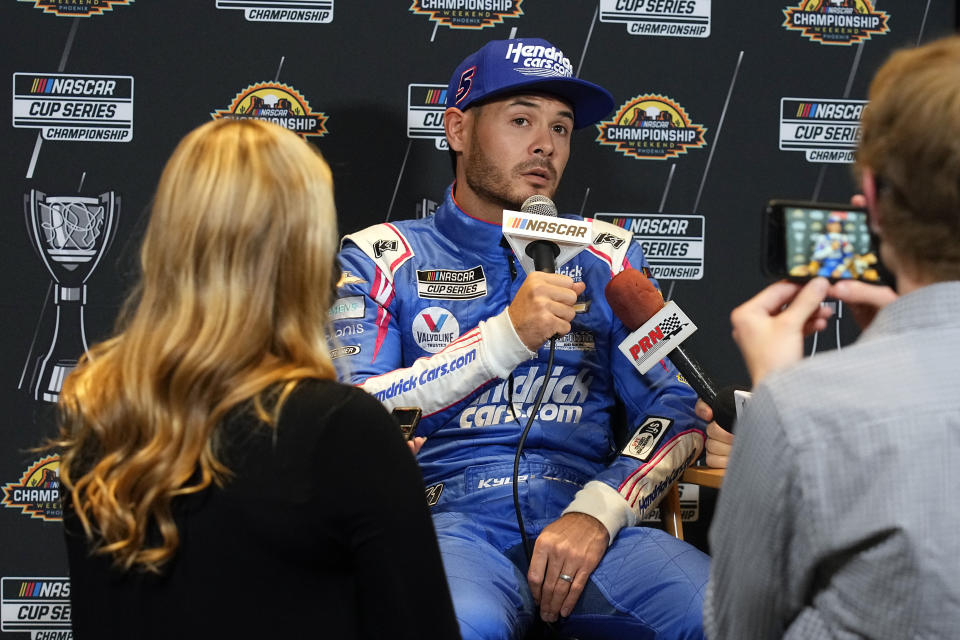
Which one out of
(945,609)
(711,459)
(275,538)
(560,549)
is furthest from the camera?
(711,459)

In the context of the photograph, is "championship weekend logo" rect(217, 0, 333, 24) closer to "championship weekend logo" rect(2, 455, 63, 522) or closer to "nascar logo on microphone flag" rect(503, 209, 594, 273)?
"nascar logo on microphone flag" rect(503, 209, 594, 273)

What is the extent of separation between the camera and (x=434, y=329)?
7.28 feet

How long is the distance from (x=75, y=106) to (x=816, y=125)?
1.99m

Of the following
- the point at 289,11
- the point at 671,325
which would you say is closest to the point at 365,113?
the point at 289,11

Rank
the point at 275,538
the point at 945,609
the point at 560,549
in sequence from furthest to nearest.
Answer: the point at 560,549 → the point at 275,538 → the point at 945,609

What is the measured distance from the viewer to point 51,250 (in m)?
2.61

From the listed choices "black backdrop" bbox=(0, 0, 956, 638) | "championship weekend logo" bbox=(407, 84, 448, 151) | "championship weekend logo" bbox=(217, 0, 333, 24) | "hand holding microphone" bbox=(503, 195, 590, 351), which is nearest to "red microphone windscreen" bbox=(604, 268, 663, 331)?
"hand holding microphone" bbox=(503, 195, 590, 351)

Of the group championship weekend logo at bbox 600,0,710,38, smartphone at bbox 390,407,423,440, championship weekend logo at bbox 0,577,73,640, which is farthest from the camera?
championship weekend logo at bbox 600,0,710,38

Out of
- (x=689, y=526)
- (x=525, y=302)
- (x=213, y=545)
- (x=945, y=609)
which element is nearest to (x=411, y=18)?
(x=525, y=302)

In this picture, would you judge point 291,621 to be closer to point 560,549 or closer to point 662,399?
point 560,549

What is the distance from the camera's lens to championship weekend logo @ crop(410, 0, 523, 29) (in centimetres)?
267

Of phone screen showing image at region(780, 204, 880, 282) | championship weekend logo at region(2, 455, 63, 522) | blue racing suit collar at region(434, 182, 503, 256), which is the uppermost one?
phone screen showing image at region(780, 204, 880, 282)

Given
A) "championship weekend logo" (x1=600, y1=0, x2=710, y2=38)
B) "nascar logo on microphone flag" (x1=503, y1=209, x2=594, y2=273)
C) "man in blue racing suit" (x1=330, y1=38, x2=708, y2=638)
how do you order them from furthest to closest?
"championship weekend logo" (x1=600, y1=0, x2=710, y2=38), "nascar logo on microphone flag" (x1=503, y1=209, x2=594, y2=273), "man in blue racing suit" (x1=330, y1=38, x2=708, y2=638)

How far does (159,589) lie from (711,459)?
1.38m
